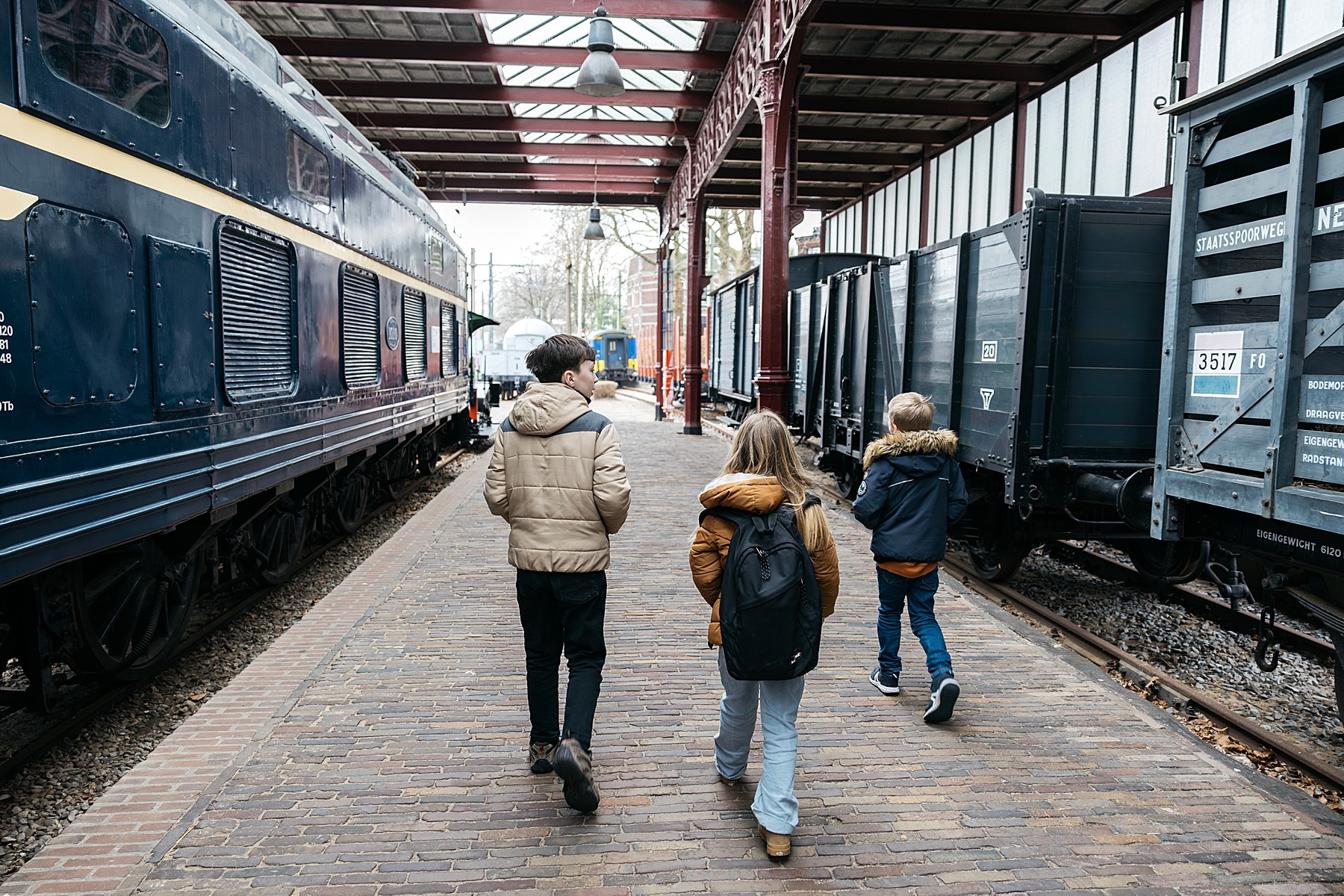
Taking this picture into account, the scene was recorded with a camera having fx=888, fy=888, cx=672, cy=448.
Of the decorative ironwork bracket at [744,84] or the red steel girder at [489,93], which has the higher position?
the red steel girder at [489,93]

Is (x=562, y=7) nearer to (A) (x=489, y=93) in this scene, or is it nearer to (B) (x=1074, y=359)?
(A) (x=489, y=93)

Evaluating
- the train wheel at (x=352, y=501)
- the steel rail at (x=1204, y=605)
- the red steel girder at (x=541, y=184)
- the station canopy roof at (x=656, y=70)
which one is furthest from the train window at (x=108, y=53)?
the red steel girder at (x=541, y=184)

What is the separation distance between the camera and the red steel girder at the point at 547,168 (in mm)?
23406

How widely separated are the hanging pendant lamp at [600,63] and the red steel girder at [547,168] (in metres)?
13.2

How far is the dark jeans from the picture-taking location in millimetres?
3578

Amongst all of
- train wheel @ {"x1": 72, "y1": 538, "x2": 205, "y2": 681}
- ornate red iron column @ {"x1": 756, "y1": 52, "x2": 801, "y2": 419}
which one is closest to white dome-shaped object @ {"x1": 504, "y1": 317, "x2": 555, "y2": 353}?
ornate red iron column @ {"x1": 756, "y1": 52, "x2": 801, "y2": 419}

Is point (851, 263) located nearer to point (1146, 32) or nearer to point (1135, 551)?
point (1146, 32)

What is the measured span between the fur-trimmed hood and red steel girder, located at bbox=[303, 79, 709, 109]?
1422 cm

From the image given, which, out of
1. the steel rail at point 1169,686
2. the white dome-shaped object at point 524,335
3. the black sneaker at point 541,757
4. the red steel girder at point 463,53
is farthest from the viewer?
the white dome-shaped object at point 524,335

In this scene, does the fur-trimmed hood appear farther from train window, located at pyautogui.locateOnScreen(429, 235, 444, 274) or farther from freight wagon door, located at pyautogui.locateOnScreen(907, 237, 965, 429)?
train window, located at pyautogui.locateOnScreen(429, 235, 444, 274)

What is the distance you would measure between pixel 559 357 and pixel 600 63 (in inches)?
305

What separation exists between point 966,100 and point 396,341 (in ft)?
40.5

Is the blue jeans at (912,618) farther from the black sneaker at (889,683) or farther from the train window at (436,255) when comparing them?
the train window at (436,255)

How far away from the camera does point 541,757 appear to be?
3.82 meters
